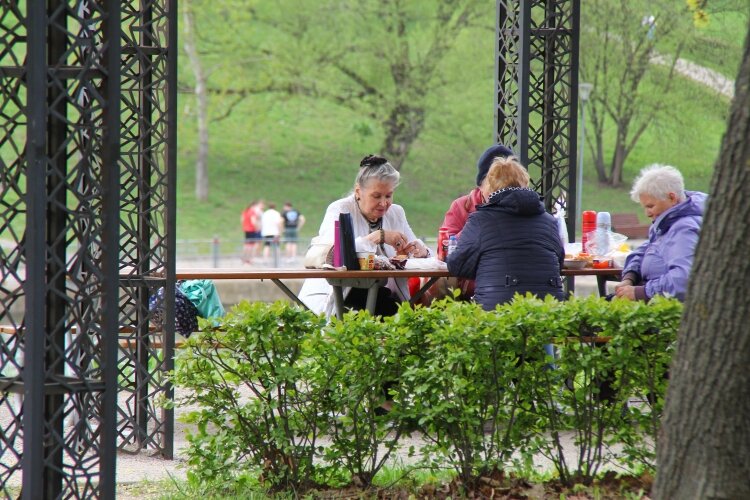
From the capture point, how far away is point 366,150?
3678 centimetres

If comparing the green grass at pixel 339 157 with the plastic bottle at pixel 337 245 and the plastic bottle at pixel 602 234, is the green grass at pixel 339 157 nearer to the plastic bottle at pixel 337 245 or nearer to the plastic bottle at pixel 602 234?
the plastic bottle at pixel 602 234

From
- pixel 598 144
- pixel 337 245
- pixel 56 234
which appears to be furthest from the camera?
pixel 598 144

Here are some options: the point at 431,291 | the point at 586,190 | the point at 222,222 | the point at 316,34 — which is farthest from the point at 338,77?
the point at 431,291

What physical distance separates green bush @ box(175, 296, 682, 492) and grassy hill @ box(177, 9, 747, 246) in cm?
2522

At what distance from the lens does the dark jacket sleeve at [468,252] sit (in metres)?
6.45

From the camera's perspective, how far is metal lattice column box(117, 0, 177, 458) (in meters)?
6.10

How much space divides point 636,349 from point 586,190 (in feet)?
97.1

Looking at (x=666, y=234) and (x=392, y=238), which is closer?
(x=666, y=234)

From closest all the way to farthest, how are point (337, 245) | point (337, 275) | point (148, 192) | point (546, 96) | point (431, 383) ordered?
point (431, 383) < point (148, 192) < point (337, 275) < point (337, 245) < point (546, 96)

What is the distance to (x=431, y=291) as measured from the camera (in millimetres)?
7539

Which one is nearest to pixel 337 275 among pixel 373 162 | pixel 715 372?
pixel 373 162

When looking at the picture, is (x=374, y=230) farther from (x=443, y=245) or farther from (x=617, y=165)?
(x=617, y=165)

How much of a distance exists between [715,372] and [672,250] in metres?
3.17

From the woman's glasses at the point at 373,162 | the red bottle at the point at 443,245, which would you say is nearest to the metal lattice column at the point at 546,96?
the red bottle at the point at 443,245
